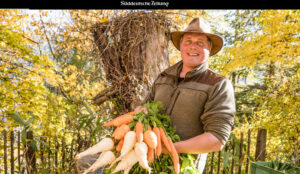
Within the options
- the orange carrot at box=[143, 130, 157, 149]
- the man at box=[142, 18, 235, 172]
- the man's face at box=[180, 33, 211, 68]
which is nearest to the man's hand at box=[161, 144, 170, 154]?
the man at box=[142, 18, 235, 172]

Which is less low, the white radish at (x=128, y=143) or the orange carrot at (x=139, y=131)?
the orange carrot at (x=139, y=131)

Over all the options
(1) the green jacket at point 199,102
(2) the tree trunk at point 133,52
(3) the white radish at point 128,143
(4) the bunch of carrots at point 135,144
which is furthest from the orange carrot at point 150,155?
Result: (2) the tree trunk at point 133,52

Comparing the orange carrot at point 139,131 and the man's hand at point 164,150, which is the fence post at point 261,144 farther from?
the orange carrot at point 139,131

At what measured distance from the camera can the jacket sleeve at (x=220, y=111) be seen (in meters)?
1.23

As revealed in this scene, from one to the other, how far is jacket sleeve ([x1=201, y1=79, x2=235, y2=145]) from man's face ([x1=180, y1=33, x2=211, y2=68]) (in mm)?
277

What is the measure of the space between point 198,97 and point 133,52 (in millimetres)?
1832

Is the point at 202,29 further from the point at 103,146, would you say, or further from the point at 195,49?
the point at 103,146

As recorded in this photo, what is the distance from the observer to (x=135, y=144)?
45.5 inches

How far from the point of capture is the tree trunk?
300cm

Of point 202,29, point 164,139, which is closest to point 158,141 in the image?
point 164,139

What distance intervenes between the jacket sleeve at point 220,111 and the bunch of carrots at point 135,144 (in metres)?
0.29

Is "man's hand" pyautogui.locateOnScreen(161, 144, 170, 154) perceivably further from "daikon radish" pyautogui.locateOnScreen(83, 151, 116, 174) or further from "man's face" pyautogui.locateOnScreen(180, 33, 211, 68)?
"man's face" pyautogui.locateOnScreen(180, 33, 211, 68)
